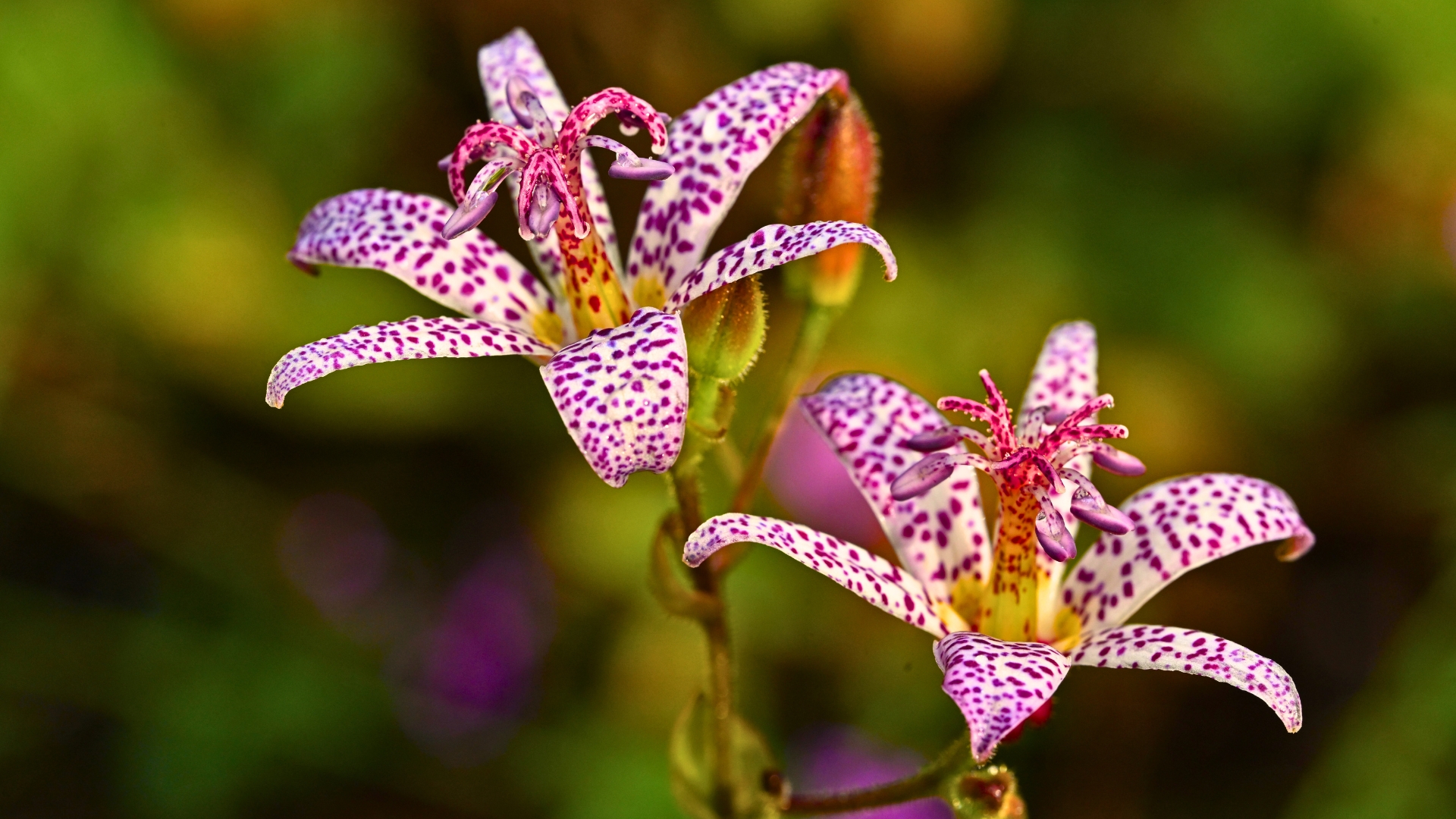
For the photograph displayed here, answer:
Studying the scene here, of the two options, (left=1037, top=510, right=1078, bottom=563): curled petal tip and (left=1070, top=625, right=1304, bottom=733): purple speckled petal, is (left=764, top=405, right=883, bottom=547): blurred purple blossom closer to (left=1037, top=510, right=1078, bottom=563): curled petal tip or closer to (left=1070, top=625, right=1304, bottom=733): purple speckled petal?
(left=1037, top=510, right=1078, bottom=563): curled petal tip

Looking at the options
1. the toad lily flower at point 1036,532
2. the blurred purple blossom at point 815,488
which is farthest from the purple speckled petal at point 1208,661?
the blurred purple blossom at point 815,488

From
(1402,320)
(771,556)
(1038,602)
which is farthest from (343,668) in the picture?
(1402,320)

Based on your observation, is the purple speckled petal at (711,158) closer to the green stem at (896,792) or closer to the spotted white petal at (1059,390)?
the spotted white petal at (1059,390)

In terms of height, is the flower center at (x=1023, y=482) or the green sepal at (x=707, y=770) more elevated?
the flower center at (x=1023, y=482)

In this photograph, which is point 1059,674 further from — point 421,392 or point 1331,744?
point 421,392

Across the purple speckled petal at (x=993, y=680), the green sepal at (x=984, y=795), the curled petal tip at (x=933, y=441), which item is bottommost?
the green sepal at (x=984, y=795)

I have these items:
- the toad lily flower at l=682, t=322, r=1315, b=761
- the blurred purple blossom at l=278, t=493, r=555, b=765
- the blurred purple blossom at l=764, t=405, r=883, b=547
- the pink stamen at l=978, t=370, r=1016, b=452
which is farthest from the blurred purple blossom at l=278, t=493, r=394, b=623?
the pink stamen at l=978, t=370, r=1016, b=452
